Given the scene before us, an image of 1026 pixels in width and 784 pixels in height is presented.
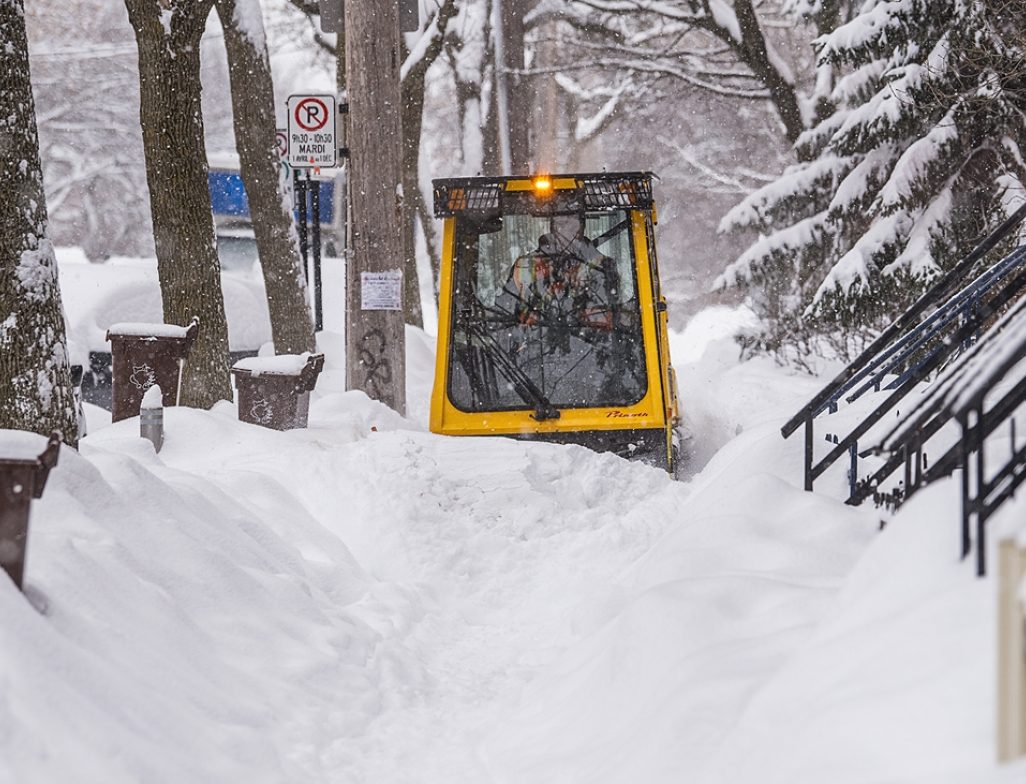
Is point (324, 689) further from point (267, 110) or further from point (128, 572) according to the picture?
point (267, 110)

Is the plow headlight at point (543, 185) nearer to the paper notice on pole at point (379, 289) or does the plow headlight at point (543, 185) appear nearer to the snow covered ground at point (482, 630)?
the paper notice on pole at point (379, 289)

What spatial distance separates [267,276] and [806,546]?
9.09 meters

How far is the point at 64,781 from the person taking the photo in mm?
3021

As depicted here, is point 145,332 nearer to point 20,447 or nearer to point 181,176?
point 181,176

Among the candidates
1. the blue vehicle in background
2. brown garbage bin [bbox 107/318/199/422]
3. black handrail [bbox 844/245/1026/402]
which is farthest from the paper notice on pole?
the blue vehicle in background

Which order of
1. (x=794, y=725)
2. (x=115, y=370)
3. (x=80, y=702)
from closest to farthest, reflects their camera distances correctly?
(x=794, y=725), (x=80, y=702), (x=115, y=370)

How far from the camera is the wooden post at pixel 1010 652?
2.39m

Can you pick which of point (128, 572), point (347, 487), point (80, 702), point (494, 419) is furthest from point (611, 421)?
point (80, 702)

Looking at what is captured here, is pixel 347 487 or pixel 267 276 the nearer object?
pixel 347 487

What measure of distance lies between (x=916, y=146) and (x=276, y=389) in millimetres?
5966

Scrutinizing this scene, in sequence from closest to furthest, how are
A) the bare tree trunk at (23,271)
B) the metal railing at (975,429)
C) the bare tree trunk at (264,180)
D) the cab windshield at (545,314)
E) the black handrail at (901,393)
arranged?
1. the metal railing at (975,429)
2. the black handrail at (901,393)
3. the bare tree trunk at (23,271)
4. the cab windshield at (545,314)
5. the bare tree trunk at (264,180)

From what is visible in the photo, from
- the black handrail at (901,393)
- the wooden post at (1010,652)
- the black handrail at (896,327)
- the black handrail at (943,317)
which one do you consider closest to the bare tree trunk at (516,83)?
the black handrail at (943,317)

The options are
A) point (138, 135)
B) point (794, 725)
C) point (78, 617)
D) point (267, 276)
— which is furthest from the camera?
point (138, 135)

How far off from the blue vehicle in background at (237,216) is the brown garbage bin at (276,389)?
14026mm
